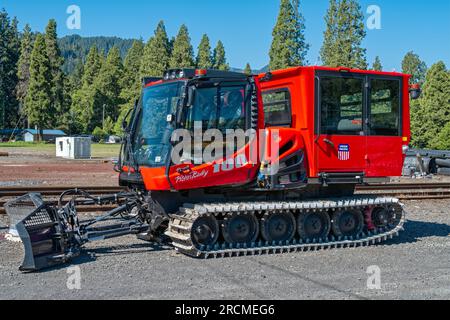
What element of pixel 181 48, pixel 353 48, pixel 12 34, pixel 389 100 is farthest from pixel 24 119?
pixel 389 100

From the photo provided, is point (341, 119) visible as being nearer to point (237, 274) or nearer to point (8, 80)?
point (237, 274)

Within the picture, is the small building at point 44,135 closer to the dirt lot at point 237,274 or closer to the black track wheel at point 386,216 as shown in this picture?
the dirt lot at point 237,274

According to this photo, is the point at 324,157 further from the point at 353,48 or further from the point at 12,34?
the point at 12,34

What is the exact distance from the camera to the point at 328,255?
980 cm

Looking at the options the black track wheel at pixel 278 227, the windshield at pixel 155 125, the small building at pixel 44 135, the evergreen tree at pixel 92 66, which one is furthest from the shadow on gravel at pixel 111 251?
the evergreen tree at pixel 92 66

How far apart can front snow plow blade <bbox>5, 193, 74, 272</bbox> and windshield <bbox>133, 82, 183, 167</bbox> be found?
69.5 inches

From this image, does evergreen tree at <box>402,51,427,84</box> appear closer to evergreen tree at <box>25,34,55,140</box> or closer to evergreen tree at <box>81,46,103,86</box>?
evergreen tree at <box>81,46,103,86</box>

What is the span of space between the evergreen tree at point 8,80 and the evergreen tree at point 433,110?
68992 millimetres

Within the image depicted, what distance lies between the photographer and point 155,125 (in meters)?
9.45

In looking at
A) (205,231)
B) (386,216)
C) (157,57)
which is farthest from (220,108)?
(157,57)

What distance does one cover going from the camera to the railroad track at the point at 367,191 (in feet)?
51.5

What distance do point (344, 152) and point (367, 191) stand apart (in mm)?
10039
